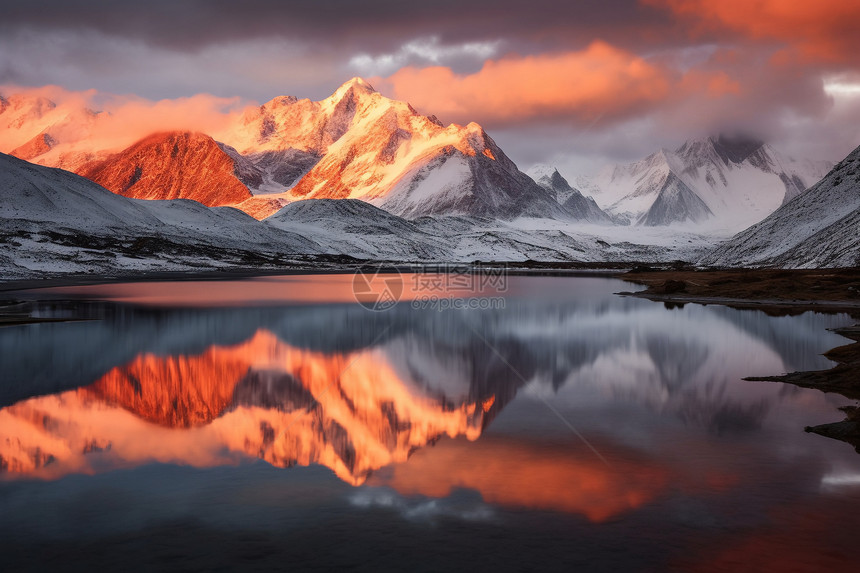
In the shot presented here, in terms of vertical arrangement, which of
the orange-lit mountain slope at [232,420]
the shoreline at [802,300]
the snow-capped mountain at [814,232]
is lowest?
the orange-lit mountain slope at [232,420]

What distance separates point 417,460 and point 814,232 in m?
135

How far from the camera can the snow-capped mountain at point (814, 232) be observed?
110038 millimetres

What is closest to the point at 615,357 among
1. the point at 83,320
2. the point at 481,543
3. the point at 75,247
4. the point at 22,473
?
the point at 481,543

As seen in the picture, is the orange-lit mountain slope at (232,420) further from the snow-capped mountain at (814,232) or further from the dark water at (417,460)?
the snow-capped mountain at (814,232)

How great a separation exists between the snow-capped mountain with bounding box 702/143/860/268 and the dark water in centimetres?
8841

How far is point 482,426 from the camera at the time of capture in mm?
19234

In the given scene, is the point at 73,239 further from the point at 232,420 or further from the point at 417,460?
the point at 417,460

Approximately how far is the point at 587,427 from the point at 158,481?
34.5ft

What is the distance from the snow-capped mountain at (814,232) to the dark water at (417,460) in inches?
3481

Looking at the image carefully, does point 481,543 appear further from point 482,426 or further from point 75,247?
point 75,247

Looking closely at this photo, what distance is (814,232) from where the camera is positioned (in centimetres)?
13100

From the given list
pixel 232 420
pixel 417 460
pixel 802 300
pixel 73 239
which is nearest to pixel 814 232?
pixel 802 300

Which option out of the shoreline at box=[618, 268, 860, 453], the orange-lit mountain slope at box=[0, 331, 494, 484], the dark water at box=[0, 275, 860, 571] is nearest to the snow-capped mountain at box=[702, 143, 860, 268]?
the shoreline at box=[618, 268, 860, 453]

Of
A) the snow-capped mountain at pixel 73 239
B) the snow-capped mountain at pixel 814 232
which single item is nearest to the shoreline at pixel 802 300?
the snow-capped mountain at pixel 814 232
